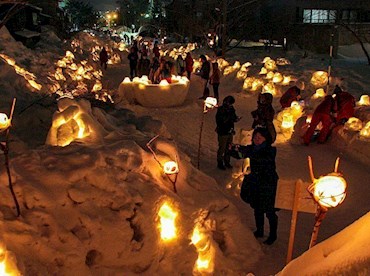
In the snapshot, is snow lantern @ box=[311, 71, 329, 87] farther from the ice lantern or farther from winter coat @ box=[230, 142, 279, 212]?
the ice lantern

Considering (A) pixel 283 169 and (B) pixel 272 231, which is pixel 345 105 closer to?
(A) pixel 283 169

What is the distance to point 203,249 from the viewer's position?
512cm

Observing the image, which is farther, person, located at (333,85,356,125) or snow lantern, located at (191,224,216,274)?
person, located at (333,85,356,125)

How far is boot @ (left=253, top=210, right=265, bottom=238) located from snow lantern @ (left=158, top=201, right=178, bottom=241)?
54.8 inches

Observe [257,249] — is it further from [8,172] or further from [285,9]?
[285,9]

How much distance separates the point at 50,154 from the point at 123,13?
8519cm

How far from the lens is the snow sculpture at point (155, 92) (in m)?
13.5

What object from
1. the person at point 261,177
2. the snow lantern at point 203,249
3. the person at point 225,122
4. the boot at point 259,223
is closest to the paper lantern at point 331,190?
the person at point 261,177

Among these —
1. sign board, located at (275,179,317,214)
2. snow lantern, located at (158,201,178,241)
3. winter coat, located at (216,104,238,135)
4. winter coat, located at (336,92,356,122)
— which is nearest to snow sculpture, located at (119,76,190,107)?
winter coat, located at (216,104,238,135)

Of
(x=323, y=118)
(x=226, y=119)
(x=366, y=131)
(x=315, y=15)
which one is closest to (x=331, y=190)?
(x=226, y=119)

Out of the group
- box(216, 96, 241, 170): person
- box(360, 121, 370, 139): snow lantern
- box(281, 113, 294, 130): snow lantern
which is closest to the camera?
box(216, 96, 241, 170): person

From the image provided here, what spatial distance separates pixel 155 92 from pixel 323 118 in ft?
18.9

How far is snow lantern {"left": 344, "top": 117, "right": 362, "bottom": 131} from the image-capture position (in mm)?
9164

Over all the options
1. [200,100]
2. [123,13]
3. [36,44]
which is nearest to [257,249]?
[200,100]
